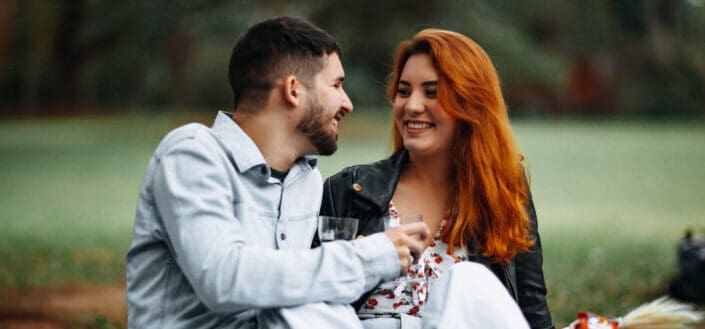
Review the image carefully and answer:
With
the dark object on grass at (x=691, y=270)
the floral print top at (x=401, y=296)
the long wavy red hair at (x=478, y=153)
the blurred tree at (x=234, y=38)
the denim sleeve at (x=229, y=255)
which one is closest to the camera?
the denim sleeve at (x=229, y=255)

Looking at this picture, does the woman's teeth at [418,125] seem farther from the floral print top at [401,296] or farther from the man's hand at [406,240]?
the man's hand at [406,240]

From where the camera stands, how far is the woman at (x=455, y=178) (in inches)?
111

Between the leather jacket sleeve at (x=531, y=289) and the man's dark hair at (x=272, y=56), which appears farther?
the leather jacket sleeve at (x=531, y=289)

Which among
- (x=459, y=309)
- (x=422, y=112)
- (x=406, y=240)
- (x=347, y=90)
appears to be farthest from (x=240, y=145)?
(x=347, y=90)

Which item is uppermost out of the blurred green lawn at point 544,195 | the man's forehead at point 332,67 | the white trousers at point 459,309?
the man's forehead at point 332,67

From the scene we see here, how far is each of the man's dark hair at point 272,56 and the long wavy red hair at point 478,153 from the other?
0.57m

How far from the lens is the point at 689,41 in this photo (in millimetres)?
8555

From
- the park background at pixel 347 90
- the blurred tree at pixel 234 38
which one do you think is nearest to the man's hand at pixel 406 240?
the park background at pixel 347 90

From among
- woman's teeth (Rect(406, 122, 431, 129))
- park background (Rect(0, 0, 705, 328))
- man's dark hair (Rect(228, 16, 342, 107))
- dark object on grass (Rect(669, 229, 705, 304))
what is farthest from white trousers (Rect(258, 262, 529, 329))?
park background (Rect(0, 0, 705, 328))

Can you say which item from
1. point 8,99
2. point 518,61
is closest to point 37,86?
point 8,99

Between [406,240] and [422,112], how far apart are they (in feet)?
2.52

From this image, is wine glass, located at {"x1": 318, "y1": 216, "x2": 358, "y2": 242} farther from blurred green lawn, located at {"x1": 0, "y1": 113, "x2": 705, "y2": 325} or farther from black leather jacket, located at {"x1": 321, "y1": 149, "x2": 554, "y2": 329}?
→ blurred green lawn, located at {"x1": 0, "y1": 113, "x2": 705, "y2": 325}

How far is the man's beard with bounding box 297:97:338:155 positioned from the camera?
7.90 ft

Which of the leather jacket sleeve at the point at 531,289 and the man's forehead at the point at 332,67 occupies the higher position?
the man's forehead at the point at 332,67
